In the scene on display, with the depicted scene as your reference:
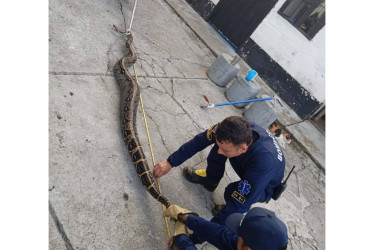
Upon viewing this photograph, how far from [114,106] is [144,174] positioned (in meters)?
1.36

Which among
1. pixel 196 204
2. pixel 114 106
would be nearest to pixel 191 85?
pixel 114 106

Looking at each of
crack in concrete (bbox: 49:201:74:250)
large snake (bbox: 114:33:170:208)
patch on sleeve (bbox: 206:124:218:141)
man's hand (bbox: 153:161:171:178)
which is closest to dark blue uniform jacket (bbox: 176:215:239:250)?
large snake (bbox: 114:33:170:208)

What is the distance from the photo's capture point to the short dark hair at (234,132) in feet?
8.59

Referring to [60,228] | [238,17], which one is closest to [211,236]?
[60,228]

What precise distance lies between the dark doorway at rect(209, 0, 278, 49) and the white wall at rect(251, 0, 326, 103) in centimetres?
25

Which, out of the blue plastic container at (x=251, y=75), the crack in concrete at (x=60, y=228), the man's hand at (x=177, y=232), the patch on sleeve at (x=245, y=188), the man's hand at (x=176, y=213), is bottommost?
the crack in concrete at (x=60, y=228)

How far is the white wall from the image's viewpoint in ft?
24.5

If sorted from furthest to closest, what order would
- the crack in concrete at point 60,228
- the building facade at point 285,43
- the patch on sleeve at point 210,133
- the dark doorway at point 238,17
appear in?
1. the dark doorway at point 238,17
2. the building facade at point 285,43
3. the patch on sleeve at point 210,133
4. the crack in concrete at point 60,228

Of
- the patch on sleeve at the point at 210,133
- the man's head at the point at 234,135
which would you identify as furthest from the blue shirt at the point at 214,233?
the patch on sleeve at the point at 210,133

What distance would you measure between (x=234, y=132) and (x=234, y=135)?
3 cm

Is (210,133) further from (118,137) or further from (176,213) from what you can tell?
(118,137)

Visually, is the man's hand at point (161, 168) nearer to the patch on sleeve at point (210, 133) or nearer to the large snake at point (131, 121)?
the large snake at point (131, 121)

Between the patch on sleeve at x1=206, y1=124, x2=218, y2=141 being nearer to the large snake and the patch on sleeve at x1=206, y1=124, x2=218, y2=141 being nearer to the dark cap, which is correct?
the large snake

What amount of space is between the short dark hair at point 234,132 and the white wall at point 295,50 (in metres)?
6.17
